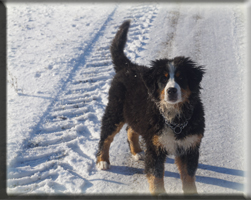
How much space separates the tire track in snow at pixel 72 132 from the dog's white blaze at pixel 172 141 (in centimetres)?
115

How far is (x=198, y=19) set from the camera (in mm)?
8109

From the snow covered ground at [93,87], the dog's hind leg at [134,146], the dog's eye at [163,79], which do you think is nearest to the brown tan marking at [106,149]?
the snow covered ground at [93,87]

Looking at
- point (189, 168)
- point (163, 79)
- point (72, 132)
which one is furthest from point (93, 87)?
point (189, 168)

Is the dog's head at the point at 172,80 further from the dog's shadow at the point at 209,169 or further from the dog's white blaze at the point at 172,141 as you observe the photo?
the dog's shadow at the point at 209,169

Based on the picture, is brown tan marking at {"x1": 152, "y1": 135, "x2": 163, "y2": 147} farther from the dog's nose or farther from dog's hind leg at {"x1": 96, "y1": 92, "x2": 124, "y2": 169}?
dog's hind leg at {"x1": 96, "y1": 92, "x2": 124, "y2": 169}

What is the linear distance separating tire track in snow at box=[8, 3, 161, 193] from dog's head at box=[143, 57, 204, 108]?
148 centimetres

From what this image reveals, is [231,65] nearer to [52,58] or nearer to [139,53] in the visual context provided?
[139,53]

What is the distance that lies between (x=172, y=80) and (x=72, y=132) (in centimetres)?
210

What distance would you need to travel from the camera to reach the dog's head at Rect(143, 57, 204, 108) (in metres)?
2.85

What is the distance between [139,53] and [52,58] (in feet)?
7.16

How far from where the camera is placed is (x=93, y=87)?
554 cm

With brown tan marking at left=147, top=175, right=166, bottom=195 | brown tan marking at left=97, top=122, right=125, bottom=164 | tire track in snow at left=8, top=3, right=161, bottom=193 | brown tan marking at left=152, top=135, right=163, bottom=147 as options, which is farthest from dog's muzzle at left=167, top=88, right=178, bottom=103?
tire track in snow at left=8, top=3, right=161, bottom=193

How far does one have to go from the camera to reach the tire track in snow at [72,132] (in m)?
3.48

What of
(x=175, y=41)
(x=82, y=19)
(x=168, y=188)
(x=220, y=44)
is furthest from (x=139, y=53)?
(x=168, y=188)
